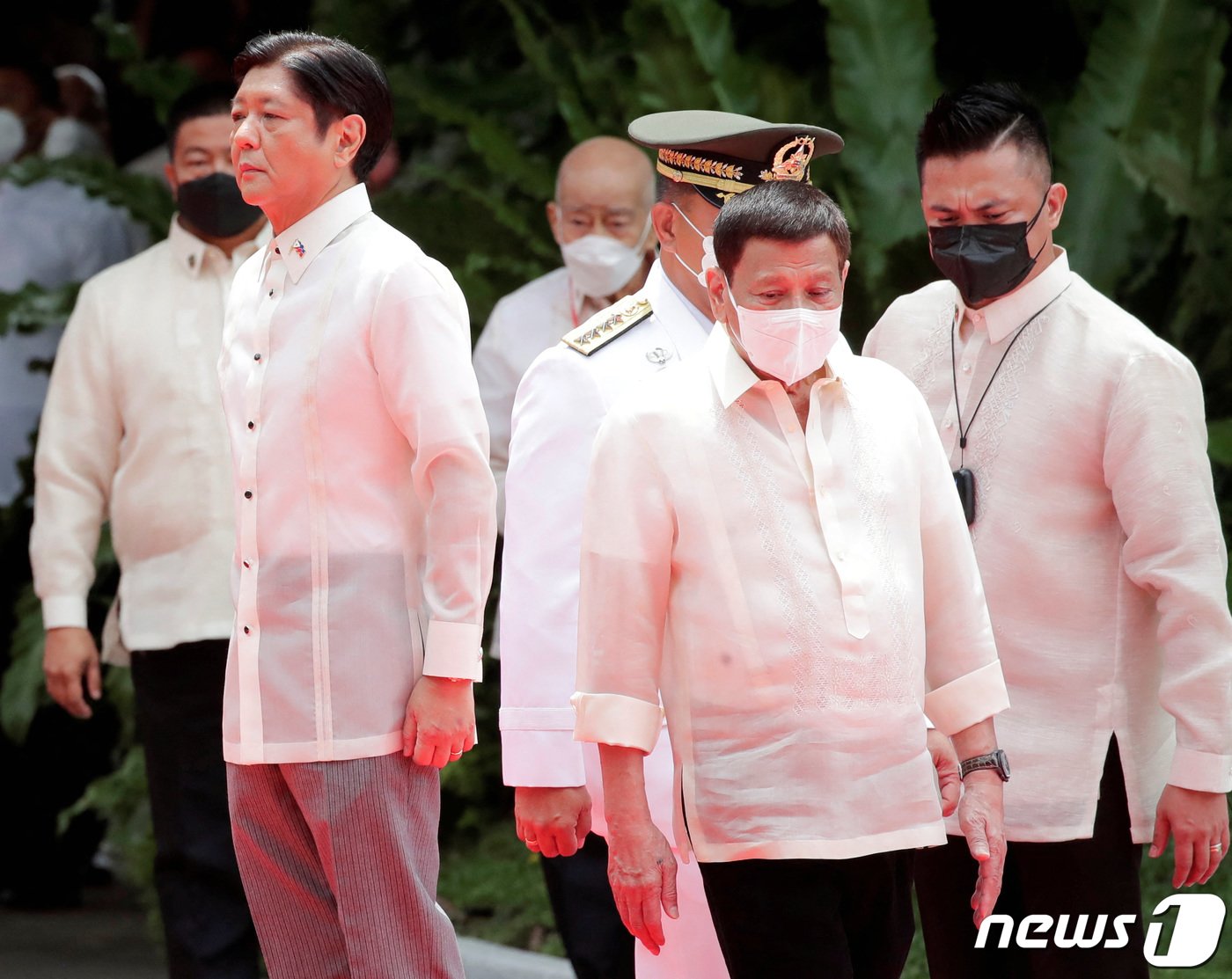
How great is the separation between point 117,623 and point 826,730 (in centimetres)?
254

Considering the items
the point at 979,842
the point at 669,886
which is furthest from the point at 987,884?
the point at 669,886

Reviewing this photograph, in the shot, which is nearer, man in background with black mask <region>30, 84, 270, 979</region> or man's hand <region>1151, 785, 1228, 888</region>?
man's hand <region>1151, 785, 1228, 888</region>

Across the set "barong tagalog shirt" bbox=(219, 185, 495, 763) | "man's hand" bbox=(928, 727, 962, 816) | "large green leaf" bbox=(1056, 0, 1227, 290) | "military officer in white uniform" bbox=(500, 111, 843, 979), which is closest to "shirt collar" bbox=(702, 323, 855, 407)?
"military officer in white uniform" bbox=(500, 111, 843, 979)

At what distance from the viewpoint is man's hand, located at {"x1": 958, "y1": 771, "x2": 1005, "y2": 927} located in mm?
2744

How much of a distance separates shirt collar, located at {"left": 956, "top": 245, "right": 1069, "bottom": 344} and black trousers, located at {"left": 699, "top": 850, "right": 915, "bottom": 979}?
1.12m

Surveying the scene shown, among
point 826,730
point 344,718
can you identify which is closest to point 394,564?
point 344,718

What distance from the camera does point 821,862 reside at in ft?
8.73

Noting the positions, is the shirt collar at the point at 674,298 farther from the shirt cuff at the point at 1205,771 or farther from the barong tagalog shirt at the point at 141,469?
the barong tagalog shirt at the point at 141,469

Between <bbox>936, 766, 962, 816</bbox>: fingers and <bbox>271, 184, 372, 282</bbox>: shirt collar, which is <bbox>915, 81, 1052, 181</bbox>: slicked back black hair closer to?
<bbox>271, 184, 372, 282</bbox>: shirt collar

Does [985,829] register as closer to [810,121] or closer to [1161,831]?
[1161,831]

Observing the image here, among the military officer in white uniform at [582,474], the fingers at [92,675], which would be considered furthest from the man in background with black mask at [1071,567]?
the fingers at [92,675]

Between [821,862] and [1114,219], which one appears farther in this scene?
[1114,219]

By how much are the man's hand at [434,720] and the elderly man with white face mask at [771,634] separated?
1.17 feet

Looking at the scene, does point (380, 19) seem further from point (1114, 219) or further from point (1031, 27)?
point (1114, 219)
